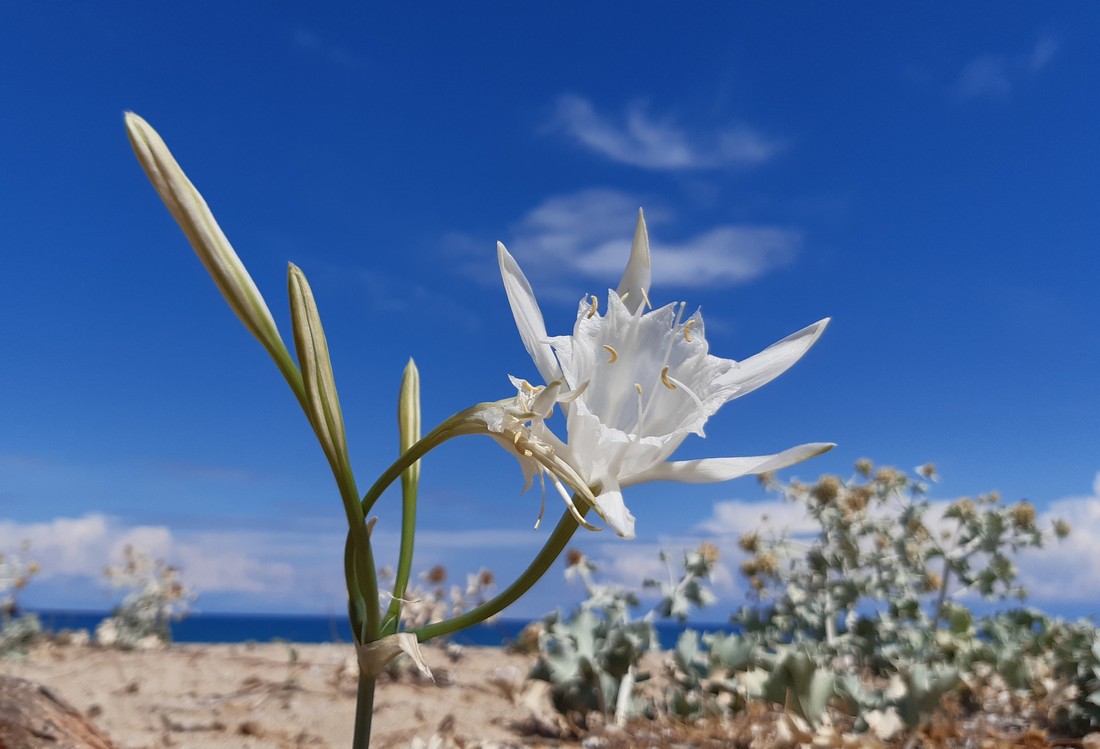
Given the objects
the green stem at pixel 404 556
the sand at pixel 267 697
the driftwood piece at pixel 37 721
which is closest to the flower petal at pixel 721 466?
the green stem at pixel 404 556

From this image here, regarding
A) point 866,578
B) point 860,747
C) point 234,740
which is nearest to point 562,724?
point 234,740

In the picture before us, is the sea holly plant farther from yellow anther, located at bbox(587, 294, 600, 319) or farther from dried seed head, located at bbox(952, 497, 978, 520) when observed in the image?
dried seed head, located at bbox(952, 497, 978, 520)

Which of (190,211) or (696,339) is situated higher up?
(190,211)

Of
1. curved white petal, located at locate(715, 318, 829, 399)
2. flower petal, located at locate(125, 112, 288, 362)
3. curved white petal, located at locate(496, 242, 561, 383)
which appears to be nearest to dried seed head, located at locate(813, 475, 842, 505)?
curved white petal, located at locate(715, 318, 829, 399)

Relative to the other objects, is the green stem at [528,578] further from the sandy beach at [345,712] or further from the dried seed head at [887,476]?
the dried seed head at [887,476]

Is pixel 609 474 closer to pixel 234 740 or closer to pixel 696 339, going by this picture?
pixel 696 339

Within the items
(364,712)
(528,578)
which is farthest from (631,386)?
(364,712)

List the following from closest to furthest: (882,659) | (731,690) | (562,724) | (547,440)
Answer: (547,440), (731,690), (562,724), (882,659)
